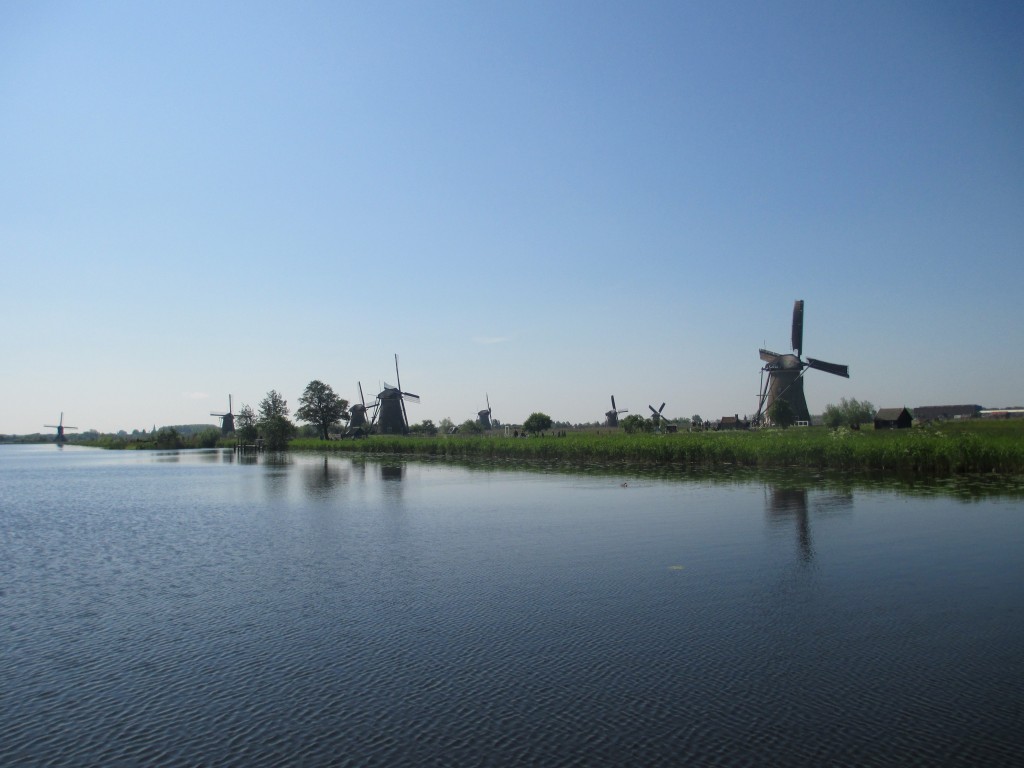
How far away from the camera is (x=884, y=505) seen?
61.1 ft

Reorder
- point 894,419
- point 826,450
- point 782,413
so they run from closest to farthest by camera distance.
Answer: point 826,450, point 894,419, point 782,413

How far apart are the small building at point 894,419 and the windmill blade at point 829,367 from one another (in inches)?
168

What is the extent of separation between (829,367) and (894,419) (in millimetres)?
7027

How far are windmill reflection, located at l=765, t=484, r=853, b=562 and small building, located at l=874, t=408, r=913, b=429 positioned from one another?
31704 millimetres

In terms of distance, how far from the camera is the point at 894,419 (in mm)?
50938

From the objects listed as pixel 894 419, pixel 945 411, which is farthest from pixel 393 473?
pixel 945 411

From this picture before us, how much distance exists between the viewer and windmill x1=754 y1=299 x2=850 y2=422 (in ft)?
185

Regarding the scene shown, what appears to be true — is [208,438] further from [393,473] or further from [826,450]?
[826,450]

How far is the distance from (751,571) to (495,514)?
9366 mm

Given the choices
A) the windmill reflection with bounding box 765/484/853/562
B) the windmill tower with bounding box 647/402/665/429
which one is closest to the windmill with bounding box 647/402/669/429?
the windmill tower with bounding box 647/402/665/429

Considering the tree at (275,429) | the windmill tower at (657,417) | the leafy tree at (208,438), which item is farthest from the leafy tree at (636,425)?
the leafy tree at (208,438)

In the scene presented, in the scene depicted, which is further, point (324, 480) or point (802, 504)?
point (324, 480)

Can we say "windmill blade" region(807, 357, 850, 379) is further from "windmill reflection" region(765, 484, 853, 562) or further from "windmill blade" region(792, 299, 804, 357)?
"windmill reflection" region(765, 484, 853, 562)

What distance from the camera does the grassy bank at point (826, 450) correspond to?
25812 millimetres
